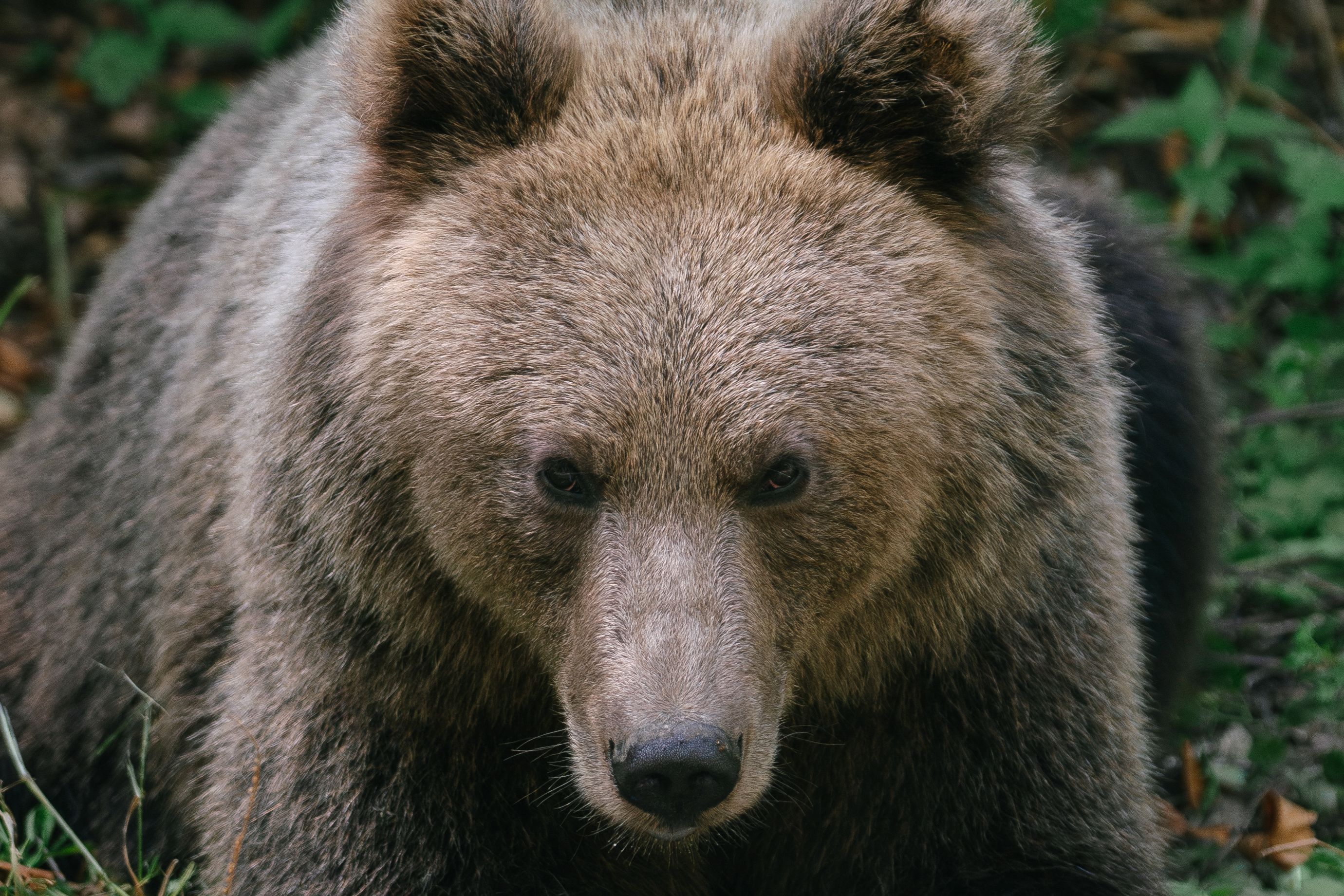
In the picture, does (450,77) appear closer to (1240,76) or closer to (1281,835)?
(1281,835)

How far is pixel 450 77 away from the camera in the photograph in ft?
10.6

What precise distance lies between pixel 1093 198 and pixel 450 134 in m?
2.88

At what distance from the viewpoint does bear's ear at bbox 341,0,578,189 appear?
3.20 metres

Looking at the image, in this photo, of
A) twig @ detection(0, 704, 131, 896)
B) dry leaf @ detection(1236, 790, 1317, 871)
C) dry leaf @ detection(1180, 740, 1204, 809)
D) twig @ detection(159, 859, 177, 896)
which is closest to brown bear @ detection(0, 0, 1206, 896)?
twig @ detection(159, 859, 177, 896)

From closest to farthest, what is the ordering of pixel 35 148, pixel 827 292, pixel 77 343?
pixel 827 292, pixel 77 343, pixel 35 148

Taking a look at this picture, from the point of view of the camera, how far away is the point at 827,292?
310 cm

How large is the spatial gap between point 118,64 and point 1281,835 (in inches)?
231

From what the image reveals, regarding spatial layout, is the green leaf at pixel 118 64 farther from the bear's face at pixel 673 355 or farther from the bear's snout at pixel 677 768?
the bear's snout at pixel 677 768

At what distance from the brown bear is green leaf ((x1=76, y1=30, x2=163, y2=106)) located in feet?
11.2

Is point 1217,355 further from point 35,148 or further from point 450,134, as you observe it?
point 35,148

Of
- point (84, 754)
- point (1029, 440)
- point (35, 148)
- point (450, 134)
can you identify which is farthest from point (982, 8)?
point (35, 148)

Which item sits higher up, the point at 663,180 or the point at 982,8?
the point at 982,8

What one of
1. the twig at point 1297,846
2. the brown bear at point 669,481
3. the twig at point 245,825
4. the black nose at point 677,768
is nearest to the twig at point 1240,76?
the twig at point 1297,846

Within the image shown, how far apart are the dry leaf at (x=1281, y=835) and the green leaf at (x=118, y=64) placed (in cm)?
564
